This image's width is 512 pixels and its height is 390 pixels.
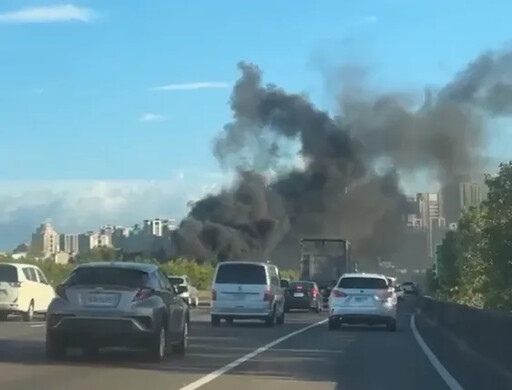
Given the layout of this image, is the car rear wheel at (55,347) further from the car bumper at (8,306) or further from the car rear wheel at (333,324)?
the car bumper at (8,306)

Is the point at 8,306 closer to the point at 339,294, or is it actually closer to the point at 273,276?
the point at 273,276

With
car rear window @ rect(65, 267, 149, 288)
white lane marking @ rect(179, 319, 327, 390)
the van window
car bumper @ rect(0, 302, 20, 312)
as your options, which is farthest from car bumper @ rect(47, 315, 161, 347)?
car bumper @ rect(0, 302, 20, 312)

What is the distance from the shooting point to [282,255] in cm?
10294

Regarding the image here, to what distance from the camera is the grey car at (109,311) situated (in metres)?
19.1

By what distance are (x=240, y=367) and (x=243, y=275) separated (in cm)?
1579

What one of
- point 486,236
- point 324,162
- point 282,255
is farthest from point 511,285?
point 282,255

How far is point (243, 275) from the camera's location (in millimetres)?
35094

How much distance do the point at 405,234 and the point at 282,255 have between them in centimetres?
1661

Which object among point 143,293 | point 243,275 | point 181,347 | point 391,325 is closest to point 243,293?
point 243,275

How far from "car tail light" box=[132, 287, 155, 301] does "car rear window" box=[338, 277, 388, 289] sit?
1480 cm

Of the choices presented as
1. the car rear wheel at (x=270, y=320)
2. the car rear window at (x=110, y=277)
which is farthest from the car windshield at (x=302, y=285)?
the car rear window at (x=110, y=277)

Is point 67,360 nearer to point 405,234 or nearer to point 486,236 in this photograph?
point 486,236

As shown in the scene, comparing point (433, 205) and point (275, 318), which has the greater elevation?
point (433, 205)

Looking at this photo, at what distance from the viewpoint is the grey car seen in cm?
1906
